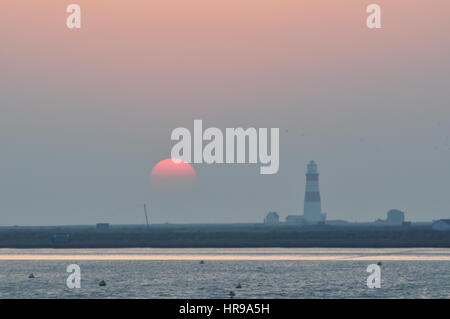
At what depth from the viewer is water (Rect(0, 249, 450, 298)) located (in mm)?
70062

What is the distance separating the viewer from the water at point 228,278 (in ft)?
230

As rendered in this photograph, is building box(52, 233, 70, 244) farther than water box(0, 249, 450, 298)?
Yes

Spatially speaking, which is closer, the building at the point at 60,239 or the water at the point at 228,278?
the water at the point at 228,278

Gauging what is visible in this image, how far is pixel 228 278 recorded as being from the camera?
87375 mm

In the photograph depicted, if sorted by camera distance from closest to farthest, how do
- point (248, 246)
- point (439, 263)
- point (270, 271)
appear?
1. point (270, 271)
2. point (439, 263)
3. point (248, 246)

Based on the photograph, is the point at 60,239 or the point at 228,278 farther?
the point at 60,239

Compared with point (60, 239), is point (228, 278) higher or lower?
lower
